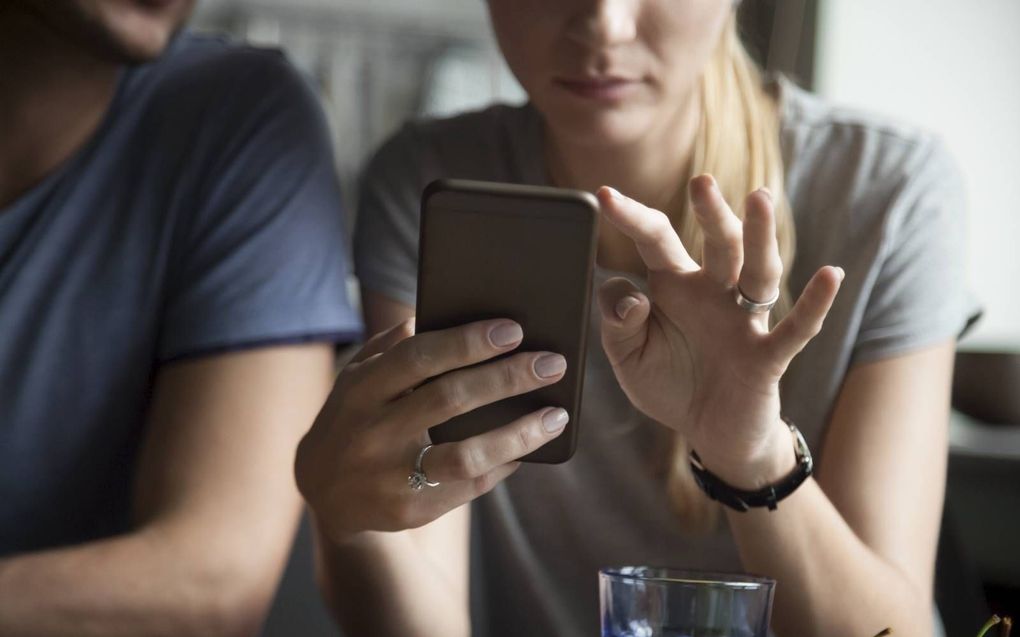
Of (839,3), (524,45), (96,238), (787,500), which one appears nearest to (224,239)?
(96,238)

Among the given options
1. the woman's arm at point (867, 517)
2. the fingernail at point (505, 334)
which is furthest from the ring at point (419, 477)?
the woman's arm at point (867, 517)

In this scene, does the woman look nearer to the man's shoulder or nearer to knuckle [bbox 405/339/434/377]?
knuckle [bbox 405/339/434/377]

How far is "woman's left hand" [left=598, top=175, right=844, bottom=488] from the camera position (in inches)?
25.6

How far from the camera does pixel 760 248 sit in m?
0.65

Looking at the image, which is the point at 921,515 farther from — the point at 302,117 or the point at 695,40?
the point at 302,117

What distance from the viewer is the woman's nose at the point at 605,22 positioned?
2.94 ft

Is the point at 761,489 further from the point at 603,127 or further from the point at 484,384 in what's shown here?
the point at 603,127

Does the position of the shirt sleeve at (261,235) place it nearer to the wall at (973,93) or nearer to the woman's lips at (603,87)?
the woman's lips at (603,87)

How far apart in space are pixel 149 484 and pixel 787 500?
598mm

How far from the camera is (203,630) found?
94 centimetres

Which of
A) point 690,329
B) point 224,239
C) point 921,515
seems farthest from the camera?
point 224,239

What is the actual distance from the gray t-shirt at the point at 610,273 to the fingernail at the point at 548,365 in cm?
38

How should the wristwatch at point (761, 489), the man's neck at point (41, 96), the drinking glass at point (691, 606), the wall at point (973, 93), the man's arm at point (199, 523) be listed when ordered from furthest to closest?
the wall at point (973, 93), the man's neck at point (41, 96), the man's arm at point (199, 523), the wristwatch at point (761, 489), the drinking glass at point (691, 606)

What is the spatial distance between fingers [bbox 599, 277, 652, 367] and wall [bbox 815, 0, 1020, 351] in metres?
1.56
